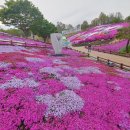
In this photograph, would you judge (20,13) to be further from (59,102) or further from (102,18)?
(102,18)

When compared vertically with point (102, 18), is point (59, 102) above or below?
below

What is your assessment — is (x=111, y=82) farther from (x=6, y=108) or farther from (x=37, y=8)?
(x=37, y=8)

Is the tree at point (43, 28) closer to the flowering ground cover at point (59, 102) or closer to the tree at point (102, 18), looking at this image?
the flowering ground cover at point (59, 102)

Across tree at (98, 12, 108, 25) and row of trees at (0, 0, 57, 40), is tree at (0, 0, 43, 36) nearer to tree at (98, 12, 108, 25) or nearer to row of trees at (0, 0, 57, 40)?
row of trees at (0, 0, 57, 40)

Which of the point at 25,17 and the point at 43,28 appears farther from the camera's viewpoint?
the point at 25,17

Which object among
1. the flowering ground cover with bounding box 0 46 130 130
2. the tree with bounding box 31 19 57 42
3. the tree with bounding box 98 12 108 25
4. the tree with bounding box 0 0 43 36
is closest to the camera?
the flowering ground cover with bounding box 0 46 130 130

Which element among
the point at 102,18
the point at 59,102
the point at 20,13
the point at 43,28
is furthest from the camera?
the point at 102,18

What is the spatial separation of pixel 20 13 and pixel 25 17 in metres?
2.28

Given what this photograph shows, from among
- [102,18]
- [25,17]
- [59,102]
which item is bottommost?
[59,102]

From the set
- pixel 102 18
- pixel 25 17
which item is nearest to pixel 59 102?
pixel 25 17

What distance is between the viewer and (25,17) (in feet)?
231

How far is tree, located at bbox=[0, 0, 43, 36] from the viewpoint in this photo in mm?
69562

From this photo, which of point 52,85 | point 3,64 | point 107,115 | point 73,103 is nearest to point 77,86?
point 52,85

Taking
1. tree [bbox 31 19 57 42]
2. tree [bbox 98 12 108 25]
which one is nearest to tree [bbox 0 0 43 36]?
tree [bbox 31 19 57 42]
